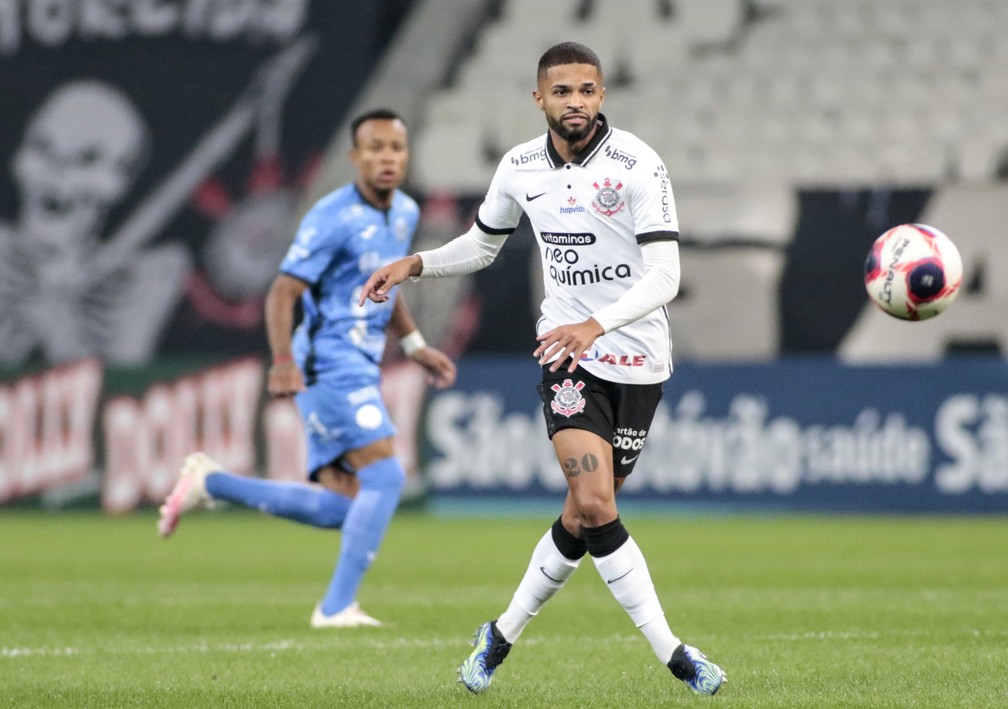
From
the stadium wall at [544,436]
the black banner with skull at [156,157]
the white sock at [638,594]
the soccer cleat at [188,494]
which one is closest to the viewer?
the white sock at [638,594]

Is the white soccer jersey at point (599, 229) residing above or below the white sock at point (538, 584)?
above

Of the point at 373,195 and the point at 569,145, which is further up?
the point at 569,145

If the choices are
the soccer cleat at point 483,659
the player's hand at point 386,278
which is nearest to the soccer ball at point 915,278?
the player's hand at point 386,278

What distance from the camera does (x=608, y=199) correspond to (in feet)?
19.3

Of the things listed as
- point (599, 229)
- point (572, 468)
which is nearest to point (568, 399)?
point (572, 468)

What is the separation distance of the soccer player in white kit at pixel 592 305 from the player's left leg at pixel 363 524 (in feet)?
7.08

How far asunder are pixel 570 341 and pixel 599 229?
0.64 metres

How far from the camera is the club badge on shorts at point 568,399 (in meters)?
5.86

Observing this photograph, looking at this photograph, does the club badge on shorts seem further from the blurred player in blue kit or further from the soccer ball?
the blurred player in blue kit

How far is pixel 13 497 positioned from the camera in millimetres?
17203

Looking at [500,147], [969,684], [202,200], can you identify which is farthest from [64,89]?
[969,684]

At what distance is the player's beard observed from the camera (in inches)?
230

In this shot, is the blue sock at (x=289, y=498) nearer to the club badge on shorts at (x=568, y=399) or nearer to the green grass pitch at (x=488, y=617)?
the green grass pitch at (x=488, y=617)

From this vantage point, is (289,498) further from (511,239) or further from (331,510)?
(511,239)
